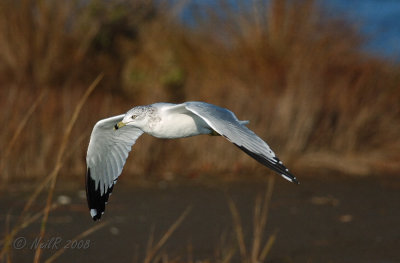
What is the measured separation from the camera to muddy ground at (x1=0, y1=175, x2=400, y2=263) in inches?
172

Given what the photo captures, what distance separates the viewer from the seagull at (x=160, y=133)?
7.80ft

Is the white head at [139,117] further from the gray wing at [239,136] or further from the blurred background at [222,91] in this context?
the blurred background at [222,91]

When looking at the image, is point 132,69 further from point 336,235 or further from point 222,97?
point 336,235

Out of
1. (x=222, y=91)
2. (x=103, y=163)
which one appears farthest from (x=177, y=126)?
(x=222, y=91)

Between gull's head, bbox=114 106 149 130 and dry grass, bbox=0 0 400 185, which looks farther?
dry grass, bbox=0 0 400 185

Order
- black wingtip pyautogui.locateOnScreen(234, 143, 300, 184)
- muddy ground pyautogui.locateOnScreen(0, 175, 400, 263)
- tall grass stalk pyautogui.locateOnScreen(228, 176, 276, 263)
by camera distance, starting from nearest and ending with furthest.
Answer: black wingtip pyautogui.locateOnScreen(234, 143, 300, 184), tall grass stalk pyautogui.locateOnScreen(228, 176, 276, 263), muddy ground pyautogui.locateOnScreen(0, 175, 400, 263)

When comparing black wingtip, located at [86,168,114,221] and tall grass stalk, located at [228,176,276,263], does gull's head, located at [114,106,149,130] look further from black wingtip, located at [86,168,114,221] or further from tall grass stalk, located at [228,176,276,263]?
black wingtip, located at [86,168,114,221]

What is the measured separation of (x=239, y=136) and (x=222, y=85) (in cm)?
418

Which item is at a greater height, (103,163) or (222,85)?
(222,85)

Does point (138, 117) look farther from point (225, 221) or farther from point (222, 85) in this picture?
point (222, 85)

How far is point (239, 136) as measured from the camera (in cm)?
245

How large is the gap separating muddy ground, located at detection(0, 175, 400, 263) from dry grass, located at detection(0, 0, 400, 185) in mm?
387

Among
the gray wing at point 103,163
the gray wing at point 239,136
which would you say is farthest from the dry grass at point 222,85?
the gray wing at point 239,136

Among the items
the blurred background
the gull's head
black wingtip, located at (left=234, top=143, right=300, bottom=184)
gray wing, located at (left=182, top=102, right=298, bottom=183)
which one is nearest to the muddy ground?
the blurred background
